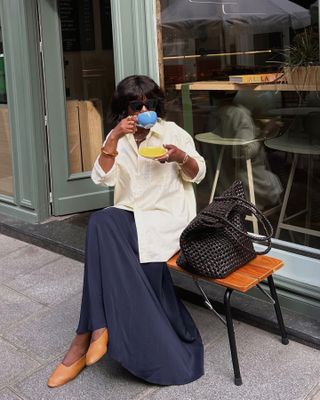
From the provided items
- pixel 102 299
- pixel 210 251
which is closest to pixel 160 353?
pixel 102 299

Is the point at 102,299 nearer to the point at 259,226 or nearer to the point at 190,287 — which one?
the point at 190,287

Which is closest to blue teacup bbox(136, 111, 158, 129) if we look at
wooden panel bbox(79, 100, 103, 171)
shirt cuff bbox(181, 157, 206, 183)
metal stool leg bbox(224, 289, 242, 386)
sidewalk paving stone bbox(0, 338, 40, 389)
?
shirt cuff bbox(181, 157, 206, 183)

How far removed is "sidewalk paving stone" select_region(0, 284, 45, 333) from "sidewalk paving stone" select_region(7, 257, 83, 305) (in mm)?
57

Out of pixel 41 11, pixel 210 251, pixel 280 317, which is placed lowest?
pixel 280 317

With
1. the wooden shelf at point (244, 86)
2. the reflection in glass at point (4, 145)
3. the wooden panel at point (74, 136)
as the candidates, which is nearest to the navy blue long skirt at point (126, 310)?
the wooden shelf at point (244, 86)

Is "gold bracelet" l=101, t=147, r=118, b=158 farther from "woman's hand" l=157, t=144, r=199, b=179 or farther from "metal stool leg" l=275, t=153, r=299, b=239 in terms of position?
"metal stool leg" l=275, t=153, r=299, b=239

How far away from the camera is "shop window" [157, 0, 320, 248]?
3.07 metres

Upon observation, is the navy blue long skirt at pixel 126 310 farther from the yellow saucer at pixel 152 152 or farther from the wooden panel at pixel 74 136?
the wooden panel at pixel 74 136

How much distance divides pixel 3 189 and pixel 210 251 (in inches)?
133

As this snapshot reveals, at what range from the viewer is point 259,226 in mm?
3578

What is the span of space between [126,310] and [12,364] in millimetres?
772

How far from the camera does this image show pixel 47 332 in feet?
10.5

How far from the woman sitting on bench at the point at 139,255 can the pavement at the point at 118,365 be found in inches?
3.3

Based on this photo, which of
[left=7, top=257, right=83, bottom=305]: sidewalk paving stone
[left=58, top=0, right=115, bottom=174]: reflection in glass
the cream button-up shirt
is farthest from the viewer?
[left=58, top=0, right=115, bottom=174]: reflection in glass
